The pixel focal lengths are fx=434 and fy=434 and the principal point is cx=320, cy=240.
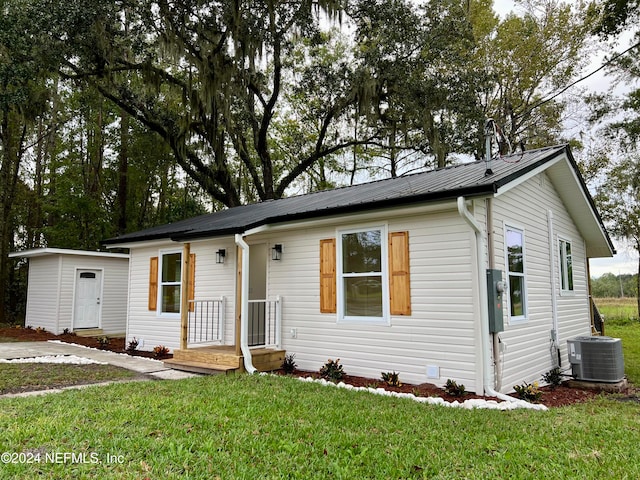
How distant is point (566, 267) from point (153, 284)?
8530 millimetres

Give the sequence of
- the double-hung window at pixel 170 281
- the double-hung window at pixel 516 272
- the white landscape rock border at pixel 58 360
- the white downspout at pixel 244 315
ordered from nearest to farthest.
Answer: the double-hung window at pixel 516 272 < the white downspout at pixel 244 315 < the white landscape rock border at pixel 58 360 < the double-hung window at pixel 170 281

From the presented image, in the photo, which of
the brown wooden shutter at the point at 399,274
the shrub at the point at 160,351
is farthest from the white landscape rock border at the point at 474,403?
the shrub at the point at 160,351

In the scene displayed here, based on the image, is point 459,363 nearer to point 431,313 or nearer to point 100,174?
point 431,313

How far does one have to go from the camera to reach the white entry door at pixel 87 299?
12.9m

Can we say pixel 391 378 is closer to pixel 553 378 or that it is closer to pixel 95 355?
pixel 553 378

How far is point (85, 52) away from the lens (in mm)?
10906

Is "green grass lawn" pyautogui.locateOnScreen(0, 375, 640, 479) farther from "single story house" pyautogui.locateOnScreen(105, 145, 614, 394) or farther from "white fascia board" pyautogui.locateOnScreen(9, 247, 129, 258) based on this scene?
"white fascia board" pyautogui.locateOnScreen(9, 247, 129, 258)

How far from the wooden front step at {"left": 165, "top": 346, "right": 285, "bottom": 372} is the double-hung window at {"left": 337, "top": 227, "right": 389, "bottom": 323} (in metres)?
1.33

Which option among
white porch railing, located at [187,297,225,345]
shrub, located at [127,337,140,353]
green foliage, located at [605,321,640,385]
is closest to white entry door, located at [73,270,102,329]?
shrub, located at [127,337,140,353]

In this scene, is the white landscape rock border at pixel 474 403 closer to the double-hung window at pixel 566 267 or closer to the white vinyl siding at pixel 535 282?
the white vinyl siding at pixel 535 282

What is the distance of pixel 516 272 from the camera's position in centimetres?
632

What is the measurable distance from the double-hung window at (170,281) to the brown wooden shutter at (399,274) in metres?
4.87

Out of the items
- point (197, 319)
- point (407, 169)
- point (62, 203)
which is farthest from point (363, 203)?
point (407, 169)

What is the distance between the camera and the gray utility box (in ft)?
21.0
